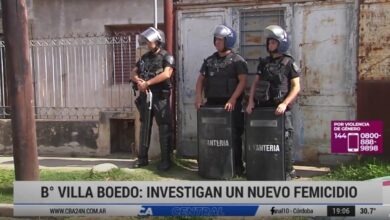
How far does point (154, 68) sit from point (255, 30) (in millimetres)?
1686

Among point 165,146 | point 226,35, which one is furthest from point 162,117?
point 226,35

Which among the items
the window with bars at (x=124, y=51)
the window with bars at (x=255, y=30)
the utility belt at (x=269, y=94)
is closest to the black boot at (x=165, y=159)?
the utility belt at (x=269, y=94)

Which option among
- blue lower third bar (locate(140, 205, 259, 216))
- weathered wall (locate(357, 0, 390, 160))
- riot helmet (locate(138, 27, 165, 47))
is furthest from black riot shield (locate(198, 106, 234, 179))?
blue lower third bar (locate(140, 205, 259, 216))

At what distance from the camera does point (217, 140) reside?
22.6ft

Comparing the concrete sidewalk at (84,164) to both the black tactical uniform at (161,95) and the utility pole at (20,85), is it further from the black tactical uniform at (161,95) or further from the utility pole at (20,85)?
the utility pole at (20,85)

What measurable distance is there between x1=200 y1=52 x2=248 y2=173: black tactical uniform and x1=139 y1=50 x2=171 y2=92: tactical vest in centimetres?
72

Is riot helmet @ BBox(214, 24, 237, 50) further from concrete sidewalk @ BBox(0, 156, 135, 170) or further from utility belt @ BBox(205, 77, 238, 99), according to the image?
concrete sidewalk @ BBox(0, 156, 135, 170)

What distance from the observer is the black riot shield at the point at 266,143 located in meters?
6.55

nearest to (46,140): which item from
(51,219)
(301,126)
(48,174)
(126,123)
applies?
(126,123)

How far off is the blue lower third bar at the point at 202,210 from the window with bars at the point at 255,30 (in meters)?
3.52

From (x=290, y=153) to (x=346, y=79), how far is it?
5.14ft

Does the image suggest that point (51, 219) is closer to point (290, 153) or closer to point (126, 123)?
point (290, 153)

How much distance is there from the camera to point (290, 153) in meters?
6.71

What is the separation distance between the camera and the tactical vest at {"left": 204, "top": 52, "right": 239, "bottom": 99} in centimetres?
705
